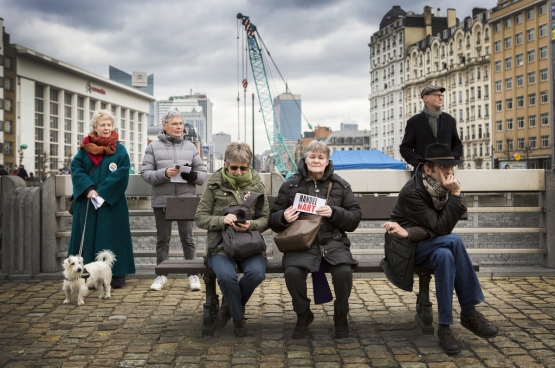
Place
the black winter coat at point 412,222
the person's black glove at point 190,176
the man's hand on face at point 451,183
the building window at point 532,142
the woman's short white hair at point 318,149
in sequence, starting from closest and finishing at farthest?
the man's hand on face at point 451,183 → the black winter coat at point 412,222 → the woman's short white hair at point 318,149 → the person's black glove at point 190,176 → the building window at point 532,142

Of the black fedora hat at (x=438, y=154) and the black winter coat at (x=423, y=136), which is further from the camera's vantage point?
the black winter coat at (x=423, y=136)

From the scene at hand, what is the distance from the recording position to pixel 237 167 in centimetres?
586

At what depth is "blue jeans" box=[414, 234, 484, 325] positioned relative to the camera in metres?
5.09

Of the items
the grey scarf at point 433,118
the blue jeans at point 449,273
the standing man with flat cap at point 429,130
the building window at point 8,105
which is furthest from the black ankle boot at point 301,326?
the building window at point 8,105

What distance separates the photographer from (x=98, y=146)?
7.77m

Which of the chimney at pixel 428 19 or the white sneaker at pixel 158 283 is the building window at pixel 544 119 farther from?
the white sneaker at pixel 158 283

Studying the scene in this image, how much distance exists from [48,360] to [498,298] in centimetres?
441

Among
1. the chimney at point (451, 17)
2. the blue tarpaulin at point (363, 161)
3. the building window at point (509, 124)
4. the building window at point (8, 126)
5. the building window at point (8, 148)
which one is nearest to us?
the blue tarpaulin at point (363, 161)

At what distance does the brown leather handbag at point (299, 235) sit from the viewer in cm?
547

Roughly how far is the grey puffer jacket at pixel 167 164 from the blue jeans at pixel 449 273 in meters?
3.38

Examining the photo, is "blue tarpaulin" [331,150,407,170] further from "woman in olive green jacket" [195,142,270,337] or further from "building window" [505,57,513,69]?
"building window" [505,57,513,69]

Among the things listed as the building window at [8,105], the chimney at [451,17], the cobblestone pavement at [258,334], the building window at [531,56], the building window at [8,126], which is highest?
the chimney at [451,17]

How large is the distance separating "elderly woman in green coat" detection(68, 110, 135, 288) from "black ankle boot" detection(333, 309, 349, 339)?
10.7 feet

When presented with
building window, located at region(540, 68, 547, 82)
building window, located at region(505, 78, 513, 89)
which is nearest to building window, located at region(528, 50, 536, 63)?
building window, located at region(540, 68, 547, 82)
